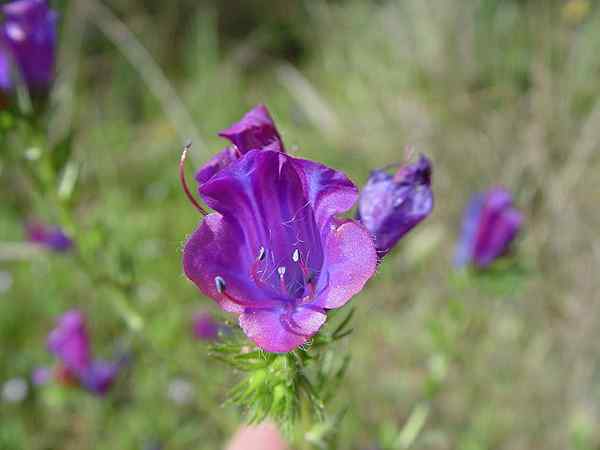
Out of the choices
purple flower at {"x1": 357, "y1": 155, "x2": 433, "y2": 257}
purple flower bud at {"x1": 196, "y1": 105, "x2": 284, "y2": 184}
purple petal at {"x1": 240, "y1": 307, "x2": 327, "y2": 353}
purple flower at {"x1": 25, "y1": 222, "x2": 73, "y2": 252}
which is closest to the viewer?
purple petal at {"x1": 240, "y1": 307, "x2": 327, "y2": 353}

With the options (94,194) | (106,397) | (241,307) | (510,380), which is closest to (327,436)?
(241,307)

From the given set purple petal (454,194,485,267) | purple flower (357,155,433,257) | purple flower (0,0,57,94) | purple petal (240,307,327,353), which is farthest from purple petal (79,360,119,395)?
purple petal (240,307,327,353)

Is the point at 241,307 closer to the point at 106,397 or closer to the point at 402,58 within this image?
the point at 106,397

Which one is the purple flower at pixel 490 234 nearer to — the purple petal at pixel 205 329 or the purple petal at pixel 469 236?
the purple petal at pixel 469 236

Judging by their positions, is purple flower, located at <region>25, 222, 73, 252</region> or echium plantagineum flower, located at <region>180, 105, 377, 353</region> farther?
purple flower, located at <region>25, 222, 73, 252</region>

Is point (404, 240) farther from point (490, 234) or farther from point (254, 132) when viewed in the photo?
point (254, 132)

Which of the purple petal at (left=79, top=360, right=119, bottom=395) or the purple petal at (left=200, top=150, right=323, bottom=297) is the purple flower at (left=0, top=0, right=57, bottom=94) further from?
the purple petal at (left=79, top=360, right=119, bottom=395)

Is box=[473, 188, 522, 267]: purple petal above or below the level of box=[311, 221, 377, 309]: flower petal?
below

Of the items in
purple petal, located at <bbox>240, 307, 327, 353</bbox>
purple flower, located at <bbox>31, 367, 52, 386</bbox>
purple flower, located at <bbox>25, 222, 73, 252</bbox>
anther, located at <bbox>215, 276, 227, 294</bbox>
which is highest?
anther, located at <bbox>215, 276, 227, 294</bbox>
